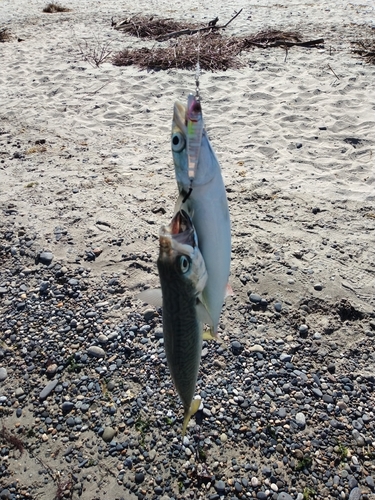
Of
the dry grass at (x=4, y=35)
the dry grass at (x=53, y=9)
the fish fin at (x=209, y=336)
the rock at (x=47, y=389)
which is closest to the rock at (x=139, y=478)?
the rock at (x=47, y=389)

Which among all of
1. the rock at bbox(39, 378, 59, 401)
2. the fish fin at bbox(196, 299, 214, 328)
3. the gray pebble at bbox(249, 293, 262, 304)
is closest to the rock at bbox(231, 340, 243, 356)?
the gray pebble at bbox(249, 293, 262, 304)

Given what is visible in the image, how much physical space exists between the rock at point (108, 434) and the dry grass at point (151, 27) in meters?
10.7

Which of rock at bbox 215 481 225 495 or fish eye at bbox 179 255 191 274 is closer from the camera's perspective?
fish eye at bbox 179 255 191 274

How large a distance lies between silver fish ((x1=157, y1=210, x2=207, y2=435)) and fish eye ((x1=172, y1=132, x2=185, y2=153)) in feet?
0.67

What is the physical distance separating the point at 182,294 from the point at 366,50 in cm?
997

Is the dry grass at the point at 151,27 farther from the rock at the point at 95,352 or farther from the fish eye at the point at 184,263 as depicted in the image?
the fish eye at the point at 184,263

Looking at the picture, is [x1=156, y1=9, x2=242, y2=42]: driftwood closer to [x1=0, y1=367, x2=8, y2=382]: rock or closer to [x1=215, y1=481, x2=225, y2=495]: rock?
[x1=0, y1=367, x2=8, y2=382]: rock

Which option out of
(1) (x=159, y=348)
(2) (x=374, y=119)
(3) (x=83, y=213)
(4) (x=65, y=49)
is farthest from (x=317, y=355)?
(4) (x=65, y=49)

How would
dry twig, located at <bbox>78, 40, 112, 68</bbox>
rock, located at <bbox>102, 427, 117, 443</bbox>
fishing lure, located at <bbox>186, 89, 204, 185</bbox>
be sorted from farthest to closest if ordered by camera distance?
dry twig, located at <bbox>78, 40, 112, 68</bbox> → rock, located at <bbox>102, 427, 117, 443</bbox> → fishing lure, located at <bbox>186, 89, 204, 185</bbox>

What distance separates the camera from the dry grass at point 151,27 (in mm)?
11711

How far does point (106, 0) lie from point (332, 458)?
17.4 meters

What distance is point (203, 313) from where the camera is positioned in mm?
1659

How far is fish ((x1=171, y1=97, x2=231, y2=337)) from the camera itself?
A: 4.70 ft

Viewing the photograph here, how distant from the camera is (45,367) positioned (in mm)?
3775
